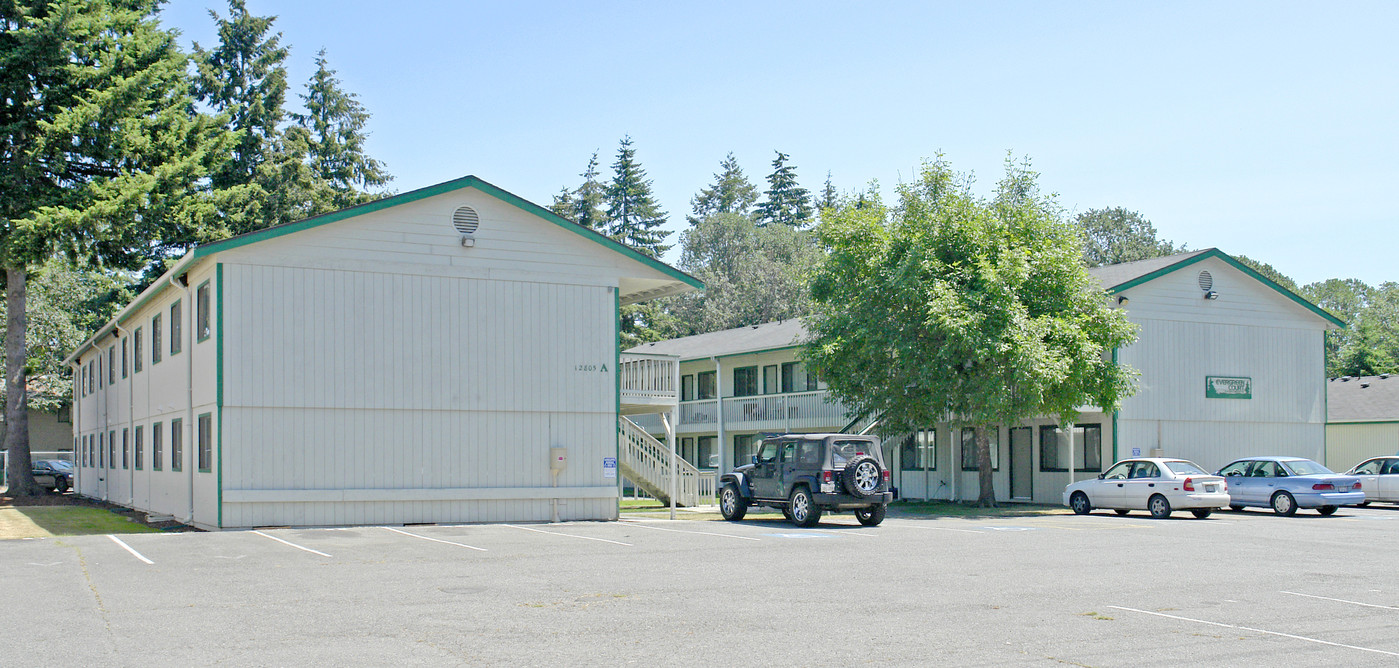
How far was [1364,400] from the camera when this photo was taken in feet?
133

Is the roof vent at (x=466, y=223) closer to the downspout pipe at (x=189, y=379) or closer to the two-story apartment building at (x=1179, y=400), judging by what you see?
the downspout pipe at (x=189, y=379)

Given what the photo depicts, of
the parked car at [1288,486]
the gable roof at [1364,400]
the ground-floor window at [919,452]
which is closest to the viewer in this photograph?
the parked car at [1288,486]

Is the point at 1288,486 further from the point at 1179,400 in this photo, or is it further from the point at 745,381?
the point at 745,381

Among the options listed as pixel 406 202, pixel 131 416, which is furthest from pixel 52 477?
pixel 406 202

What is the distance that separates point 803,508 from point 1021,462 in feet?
45.0

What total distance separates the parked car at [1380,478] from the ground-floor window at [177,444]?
2785 cm

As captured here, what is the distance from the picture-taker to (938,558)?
16250 millimetres

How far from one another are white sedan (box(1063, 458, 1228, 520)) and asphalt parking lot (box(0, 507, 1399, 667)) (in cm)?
568

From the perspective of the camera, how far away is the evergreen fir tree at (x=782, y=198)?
9244 cm

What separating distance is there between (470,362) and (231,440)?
4.64m

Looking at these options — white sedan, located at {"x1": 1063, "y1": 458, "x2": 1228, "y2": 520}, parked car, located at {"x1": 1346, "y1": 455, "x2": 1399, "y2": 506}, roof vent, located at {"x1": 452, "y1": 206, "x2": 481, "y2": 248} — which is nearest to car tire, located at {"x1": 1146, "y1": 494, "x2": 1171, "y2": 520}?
white sedan, located at {"x1": 1063, "y1": 458, "x2": 1228, "y2": 520}

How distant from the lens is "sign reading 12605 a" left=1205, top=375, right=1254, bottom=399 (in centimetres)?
3328

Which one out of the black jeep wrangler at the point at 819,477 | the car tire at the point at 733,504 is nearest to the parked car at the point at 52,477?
the car tire at the point at 733,504

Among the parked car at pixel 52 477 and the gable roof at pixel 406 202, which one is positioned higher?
the gable roof at pixel 406 202
